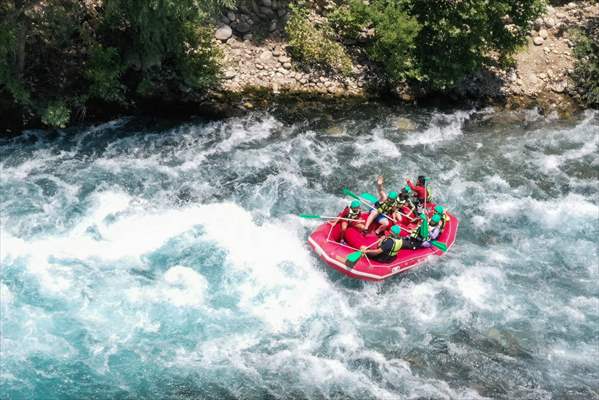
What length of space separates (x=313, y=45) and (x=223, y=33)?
2.22 metres

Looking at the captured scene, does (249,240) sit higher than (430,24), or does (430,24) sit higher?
(430,24)

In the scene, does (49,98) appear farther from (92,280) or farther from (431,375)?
(431,375)

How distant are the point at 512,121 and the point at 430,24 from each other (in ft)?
10.9

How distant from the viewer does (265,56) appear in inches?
656

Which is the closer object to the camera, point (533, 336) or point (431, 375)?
point (431, 375)

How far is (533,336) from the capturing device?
12102 mm

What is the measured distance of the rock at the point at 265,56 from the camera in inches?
655

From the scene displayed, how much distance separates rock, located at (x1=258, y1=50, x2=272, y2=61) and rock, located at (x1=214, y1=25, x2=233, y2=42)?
3.04ft

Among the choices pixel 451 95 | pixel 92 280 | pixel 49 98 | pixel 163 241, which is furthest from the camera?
pixel 451 95

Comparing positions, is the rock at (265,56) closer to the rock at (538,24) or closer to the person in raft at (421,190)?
the person in raft at (421,190)

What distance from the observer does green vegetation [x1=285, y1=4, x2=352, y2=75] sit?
16547 millimetres

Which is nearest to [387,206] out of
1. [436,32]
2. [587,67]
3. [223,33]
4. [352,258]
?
[352,258]

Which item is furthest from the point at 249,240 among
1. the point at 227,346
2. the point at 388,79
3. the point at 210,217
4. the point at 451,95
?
the point at 451,95

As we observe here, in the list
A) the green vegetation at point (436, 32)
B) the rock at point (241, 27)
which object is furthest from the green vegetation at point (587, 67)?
the rock at point (241, 27)
